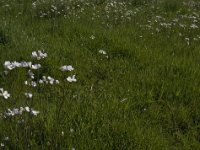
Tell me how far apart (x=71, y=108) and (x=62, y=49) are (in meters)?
2.45

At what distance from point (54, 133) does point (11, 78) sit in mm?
1870

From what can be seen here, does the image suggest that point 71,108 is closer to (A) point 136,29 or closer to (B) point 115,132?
(B) point 115,132

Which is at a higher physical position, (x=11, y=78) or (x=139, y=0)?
(x=11, y=78)

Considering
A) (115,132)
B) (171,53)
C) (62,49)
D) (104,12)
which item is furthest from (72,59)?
(104,12)

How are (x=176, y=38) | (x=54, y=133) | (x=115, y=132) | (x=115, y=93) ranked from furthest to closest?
(x=176, y=38)
(x=115, y=93)
(x=115, y=132)
(x=54, y=133)

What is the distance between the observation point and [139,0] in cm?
1288

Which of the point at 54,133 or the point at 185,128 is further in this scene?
the point at 185,128

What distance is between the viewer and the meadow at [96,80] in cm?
392

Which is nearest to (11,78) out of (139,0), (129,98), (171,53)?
(129,98)

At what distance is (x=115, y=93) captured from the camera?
17.3 feet

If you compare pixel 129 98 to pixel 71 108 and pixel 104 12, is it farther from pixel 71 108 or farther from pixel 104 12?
pixel 104 12

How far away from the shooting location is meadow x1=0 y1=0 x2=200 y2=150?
392 cm

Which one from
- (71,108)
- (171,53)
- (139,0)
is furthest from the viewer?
(139,0)

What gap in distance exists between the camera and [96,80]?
230 inches
